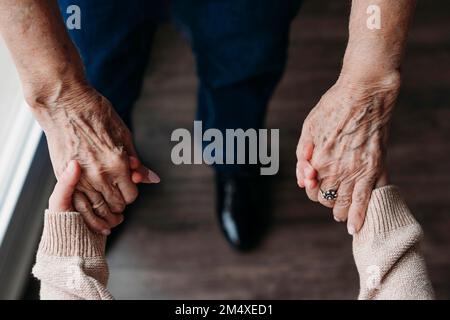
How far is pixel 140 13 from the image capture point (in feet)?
3.02

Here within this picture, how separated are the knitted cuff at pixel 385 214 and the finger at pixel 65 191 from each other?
0.40 metres

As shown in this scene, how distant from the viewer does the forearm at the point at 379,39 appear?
0.66 meters

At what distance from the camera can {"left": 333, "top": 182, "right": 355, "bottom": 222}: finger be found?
77 centimetres

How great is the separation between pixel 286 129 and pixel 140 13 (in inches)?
23.1

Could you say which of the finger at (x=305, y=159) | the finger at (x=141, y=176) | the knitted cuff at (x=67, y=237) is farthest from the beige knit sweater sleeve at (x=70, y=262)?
the finger at (x=305, y=159)

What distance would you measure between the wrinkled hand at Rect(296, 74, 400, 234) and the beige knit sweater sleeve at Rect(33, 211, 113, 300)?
0.33 meters

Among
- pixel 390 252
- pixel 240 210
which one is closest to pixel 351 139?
pixel 390 252

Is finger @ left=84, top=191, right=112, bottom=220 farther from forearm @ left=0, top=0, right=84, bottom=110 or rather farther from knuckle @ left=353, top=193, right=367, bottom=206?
knuckle @ left=353, top=193, right=367, bottom=206

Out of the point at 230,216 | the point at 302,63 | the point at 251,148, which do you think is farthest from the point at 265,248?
the point at 302,63

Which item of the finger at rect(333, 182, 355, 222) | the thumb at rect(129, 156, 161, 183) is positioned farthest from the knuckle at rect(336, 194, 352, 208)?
the thumb at rect(129, 156, 161, 183)

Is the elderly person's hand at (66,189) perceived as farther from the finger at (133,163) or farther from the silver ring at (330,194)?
the silver ring at (330,194)

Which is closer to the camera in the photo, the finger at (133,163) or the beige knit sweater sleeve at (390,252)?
the beige knit sweater sleeve at (390,252)
